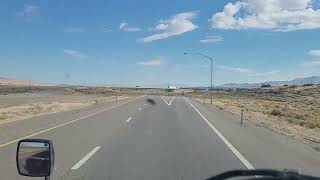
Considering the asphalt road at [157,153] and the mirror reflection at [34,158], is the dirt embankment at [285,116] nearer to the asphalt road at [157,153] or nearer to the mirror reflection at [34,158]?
the asphalt road at [157,153]

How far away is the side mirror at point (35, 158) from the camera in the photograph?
558 cm

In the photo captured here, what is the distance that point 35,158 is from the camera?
5770mm

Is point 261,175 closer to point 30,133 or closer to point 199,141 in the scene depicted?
point 199,141

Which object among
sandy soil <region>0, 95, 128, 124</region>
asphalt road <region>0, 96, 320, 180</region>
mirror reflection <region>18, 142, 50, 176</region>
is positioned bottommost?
sandy soil <region>0, 95, 128, 124</region>

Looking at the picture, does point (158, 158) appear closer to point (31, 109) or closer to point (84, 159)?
point (84, 159)

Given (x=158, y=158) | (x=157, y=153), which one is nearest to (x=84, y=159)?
(x=158, y=158)

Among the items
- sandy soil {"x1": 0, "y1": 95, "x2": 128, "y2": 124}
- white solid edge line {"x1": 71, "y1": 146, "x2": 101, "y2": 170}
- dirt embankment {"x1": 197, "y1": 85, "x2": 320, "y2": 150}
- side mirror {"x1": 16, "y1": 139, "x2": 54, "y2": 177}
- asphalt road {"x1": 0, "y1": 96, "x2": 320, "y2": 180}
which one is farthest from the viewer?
sandy soil {"x1": 0, "y1": 95, "x2": 128, "y2": 124}

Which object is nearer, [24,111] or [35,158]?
[35,158]

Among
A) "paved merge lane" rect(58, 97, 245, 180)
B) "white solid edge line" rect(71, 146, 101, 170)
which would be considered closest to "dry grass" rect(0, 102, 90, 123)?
"paved merge lane" rect(58, 97, 245, 180)

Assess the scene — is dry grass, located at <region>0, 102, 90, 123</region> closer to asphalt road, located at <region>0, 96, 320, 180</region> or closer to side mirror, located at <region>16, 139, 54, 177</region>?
asphalt road, located at <region>0, 96, 320, 180</region>

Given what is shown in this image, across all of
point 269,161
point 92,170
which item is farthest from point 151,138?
point 92,170

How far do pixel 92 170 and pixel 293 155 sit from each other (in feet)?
20.4

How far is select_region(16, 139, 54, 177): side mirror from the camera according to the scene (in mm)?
5582

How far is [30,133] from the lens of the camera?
65.5ft
